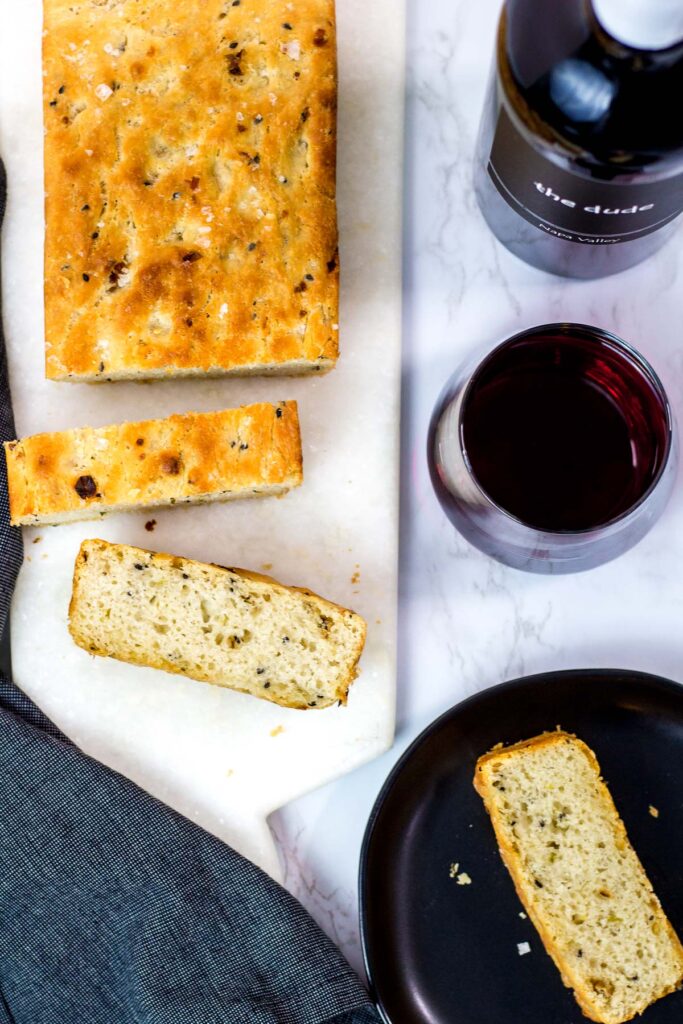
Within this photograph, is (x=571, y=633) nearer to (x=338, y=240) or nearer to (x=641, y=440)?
(x=641, y=440)

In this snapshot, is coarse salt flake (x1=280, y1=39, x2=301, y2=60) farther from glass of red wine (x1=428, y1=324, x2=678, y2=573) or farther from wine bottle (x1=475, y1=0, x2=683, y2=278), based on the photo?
glass of red wine (x1=428, y1=324, x2=678, y2=573)

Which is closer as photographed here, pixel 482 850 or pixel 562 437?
pixel 562 437

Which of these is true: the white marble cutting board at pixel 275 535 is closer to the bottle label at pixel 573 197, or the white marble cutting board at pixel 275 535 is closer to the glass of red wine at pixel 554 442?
the glass of red wine at pixel 554 442

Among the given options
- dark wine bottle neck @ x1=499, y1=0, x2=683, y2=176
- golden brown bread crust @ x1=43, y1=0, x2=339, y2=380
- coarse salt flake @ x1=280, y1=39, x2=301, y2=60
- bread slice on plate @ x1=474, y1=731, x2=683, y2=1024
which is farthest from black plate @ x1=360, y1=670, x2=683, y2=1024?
coarse salt flake @ x1=280, y1=39, x2=301, y2=60

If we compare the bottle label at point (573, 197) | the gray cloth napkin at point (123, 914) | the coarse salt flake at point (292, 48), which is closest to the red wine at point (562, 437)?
the bottle label at point (573, 197)

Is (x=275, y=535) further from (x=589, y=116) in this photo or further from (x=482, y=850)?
(x=589, y=116)

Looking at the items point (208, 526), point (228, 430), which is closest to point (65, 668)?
point (208, 526)

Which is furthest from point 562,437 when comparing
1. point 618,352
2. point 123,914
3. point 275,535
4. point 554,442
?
point 123,914
